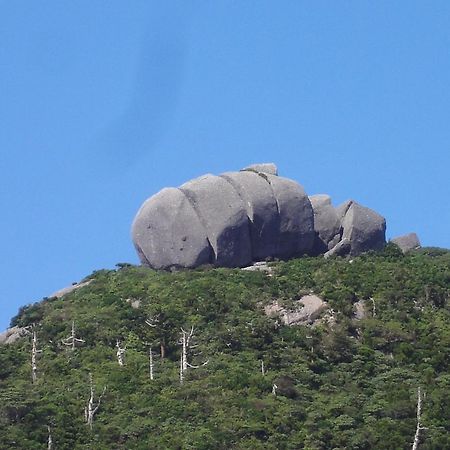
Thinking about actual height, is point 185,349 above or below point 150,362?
above

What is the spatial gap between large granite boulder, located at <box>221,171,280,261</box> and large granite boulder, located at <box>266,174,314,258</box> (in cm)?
29

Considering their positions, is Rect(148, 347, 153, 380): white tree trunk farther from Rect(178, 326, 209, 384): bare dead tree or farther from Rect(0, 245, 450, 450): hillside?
Rect(178, 326, 209, 384): bare dead tree

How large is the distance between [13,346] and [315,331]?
1169 centimetres

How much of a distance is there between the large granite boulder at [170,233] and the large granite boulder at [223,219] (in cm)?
33

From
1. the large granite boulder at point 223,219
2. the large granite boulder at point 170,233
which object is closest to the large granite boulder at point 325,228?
the large granite boulder at point 223,219

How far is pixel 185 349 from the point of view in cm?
6500

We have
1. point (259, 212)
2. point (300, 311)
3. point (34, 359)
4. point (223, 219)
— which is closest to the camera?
point (34, 359)

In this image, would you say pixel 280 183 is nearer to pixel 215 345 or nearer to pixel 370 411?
pixel 215 345

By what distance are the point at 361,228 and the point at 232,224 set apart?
7.09 metres

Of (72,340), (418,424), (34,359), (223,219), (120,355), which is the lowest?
(418,424)

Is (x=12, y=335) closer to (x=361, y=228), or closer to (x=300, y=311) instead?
(x=300, y=311)

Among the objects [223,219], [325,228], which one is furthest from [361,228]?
[223,219]

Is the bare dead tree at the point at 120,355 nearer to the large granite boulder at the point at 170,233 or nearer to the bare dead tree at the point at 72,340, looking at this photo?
the bare dead tree at the point at 72,340

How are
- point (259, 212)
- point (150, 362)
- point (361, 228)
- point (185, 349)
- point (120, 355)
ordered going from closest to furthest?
point (150, 362), point (185, 349), point (120, 355), point (259, 212), point (361, 228)
